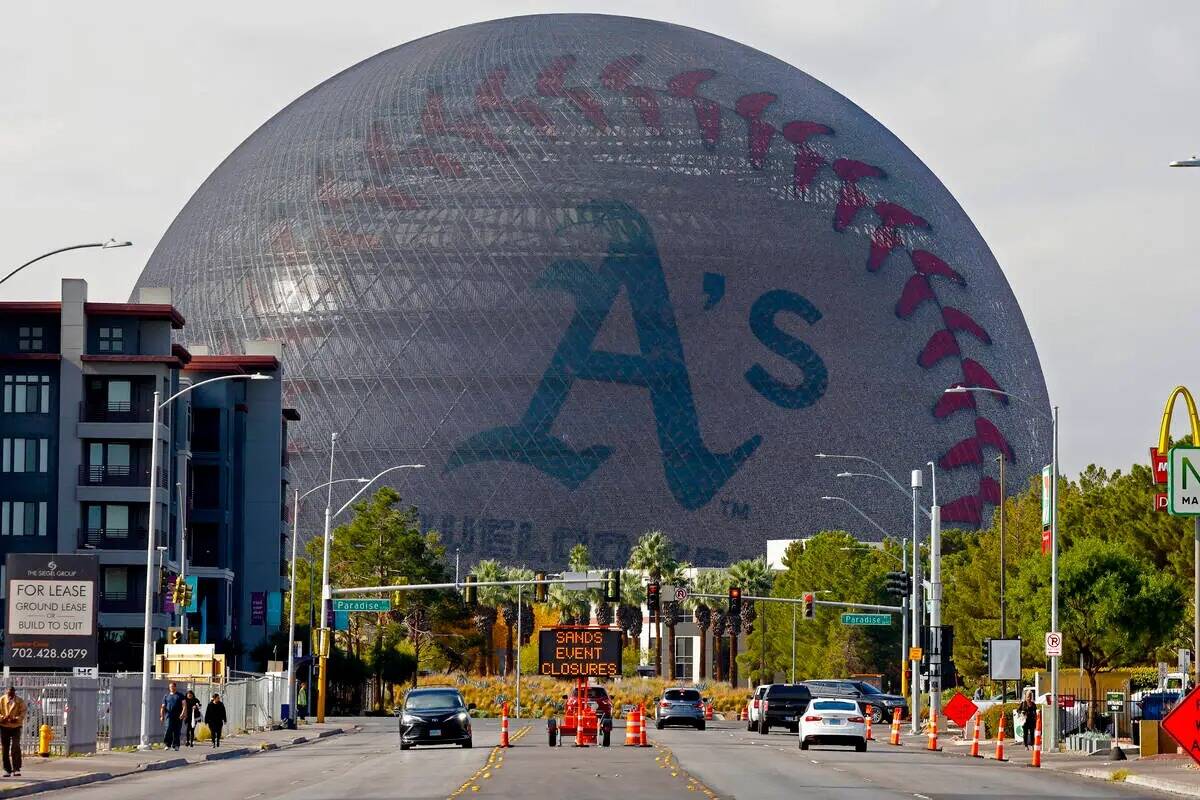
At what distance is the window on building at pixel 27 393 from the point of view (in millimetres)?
101938

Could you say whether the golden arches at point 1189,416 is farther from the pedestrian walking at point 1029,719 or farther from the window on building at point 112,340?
the window on building at point 112,340

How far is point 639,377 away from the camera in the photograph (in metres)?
187

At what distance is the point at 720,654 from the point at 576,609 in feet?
84.0

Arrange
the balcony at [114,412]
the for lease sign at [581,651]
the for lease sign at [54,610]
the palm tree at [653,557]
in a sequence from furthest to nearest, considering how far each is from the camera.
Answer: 1. the palm tree at [653,557]
2. the balcony at [114,412]
3. the for lease sign at [581,651]
4. the for lease sign at [54,610]

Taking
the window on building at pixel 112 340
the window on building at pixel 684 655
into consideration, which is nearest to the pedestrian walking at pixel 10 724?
the window on building at pixel 112 340

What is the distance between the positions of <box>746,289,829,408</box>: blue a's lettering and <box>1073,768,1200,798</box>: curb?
139785 millimetres

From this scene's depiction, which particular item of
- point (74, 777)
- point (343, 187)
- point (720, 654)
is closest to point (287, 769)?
point (74, 777)

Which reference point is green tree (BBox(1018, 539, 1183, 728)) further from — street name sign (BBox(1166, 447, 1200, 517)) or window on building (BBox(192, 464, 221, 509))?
window on building (BBox(192, 464, 221, 509))

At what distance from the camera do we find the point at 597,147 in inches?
7667

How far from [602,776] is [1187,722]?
39.0ft

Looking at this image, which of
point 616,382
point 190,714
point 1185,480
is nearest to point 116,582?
point 190,714

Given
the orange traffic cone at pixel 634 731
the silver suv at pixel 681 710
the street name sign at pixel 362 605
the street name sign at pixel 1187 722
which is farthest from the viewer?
the street name sign at pixel 362 605

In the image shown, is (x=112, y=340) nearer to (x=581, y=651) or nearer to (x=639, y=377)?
(x=581, y=651)

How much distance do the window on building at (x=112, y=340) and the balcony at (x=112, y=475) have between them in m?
5.44
